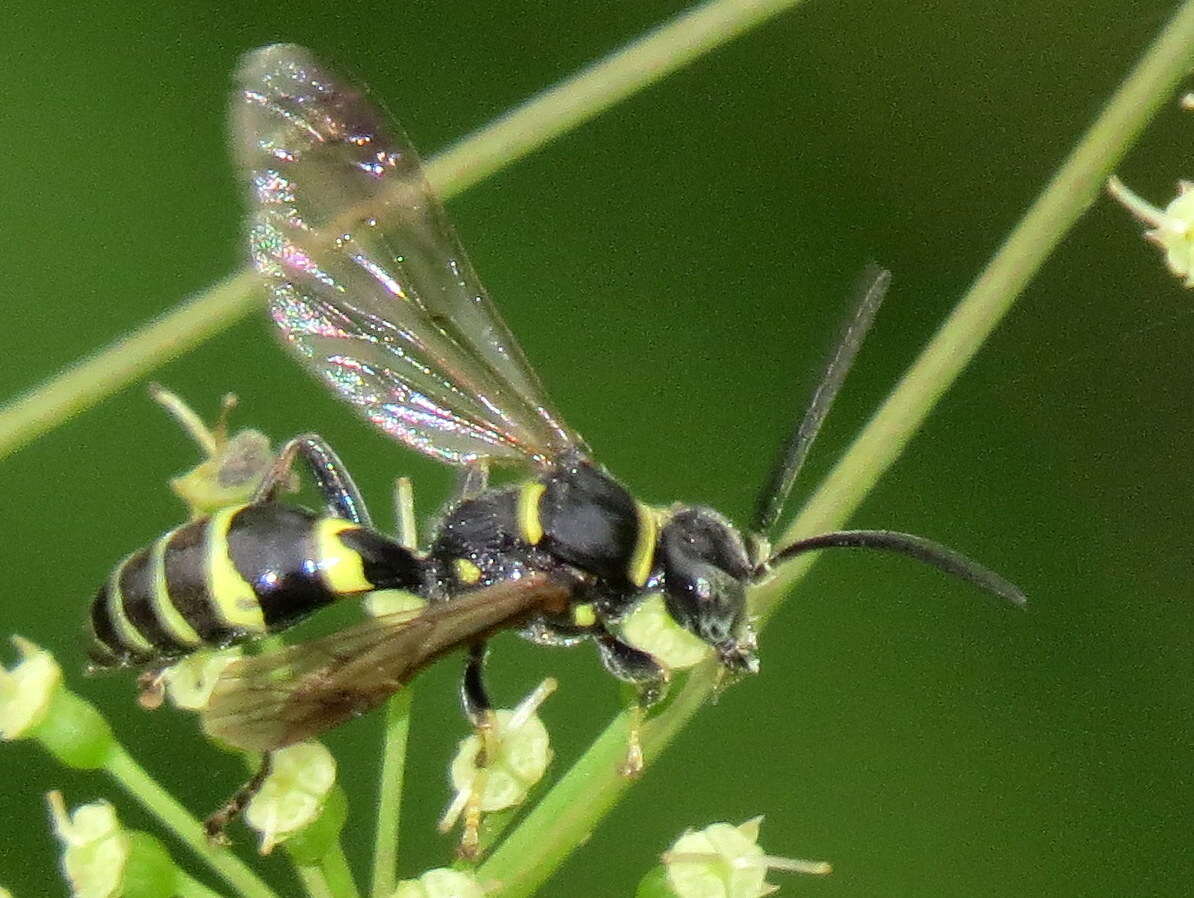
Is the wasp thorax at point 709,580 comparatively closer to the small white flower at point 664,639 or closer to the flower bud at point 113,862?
the small white flower at point 664,639

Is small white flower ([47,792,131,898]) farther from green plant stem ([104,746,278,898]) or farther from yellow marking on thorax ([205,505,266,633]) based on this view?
yellow marking on thorax ([205,505,266,633])

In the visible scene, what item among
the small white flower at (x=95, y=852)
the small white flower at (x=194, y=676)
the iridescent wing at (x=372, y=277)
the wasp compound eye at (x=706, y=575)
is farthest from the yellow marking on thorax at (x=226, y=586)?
the wasp compound eye at (x=706, y=575)

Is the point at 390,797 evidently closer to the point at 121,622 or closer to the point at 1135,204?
the point at 121,622

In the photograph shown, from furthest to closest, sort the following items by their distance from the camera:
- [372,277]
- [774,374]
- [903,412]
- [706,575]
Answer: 1. [774,374]
2. [372,277]
3. [706,575]
4. [903,412]

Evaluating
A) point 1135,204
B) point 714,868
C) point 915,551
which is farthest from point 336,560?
point 1135,204

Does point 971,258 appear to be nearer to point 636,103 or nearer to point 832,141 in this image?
point 832,141
